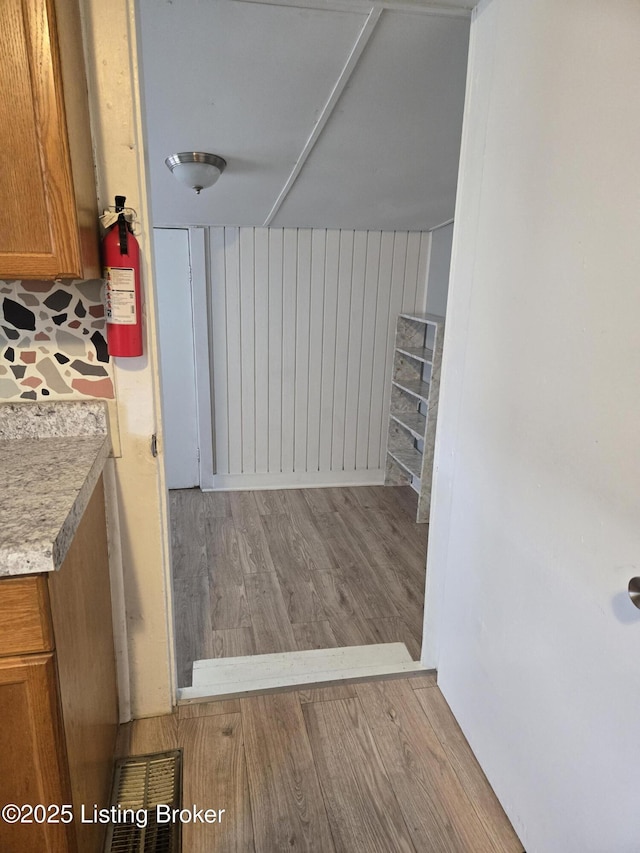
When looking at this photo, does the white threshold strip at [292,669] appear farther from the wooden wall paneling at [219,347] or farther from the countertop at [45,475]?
the wooden wall paneling at [219,347]

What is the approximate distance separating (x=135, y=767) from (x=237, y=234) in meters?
3.20

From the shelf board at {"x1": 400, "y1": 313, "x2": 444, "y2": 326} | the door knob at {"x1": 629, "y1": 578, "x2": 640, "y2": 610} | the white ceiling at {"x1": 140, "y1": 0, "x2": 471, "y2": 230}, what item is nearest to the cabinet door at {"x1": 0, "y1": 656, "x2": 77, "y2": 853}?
the door knob at {"x1": 629, "y1": 578, "x2": 640, "y2": 610}

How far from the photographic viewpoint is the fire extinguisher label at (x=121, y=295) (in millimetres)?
1344

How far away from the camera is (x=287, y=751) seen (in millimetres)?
1614

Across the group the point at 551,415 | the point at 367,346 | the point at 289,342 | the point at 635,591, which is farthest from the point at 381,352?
the point at 635,591

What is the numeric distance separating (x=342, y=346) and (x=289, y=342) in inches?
15.6

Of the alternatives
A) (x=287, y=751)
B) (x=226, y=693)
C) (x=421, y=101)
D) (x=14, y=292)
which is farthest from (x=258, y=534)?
(x=421, y=101)

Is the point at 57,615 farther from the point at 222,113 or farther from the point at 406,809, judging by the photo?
the point at 222,113

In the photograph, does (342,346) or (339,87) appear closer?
(339,87)

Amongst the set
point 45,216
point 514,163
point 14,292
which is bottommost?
point 14,292

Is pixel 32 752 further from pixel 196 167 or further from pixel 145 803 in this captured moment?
pixel 196 167

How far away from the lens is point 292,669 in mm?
2041

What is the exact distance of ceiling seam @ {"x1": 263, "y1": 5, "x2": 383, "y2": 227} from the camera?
1.38m

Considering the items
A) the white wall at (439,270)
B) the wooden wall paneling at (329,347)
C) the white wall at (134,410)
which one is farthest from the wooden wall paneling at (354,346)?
the white wall at (134,410)
